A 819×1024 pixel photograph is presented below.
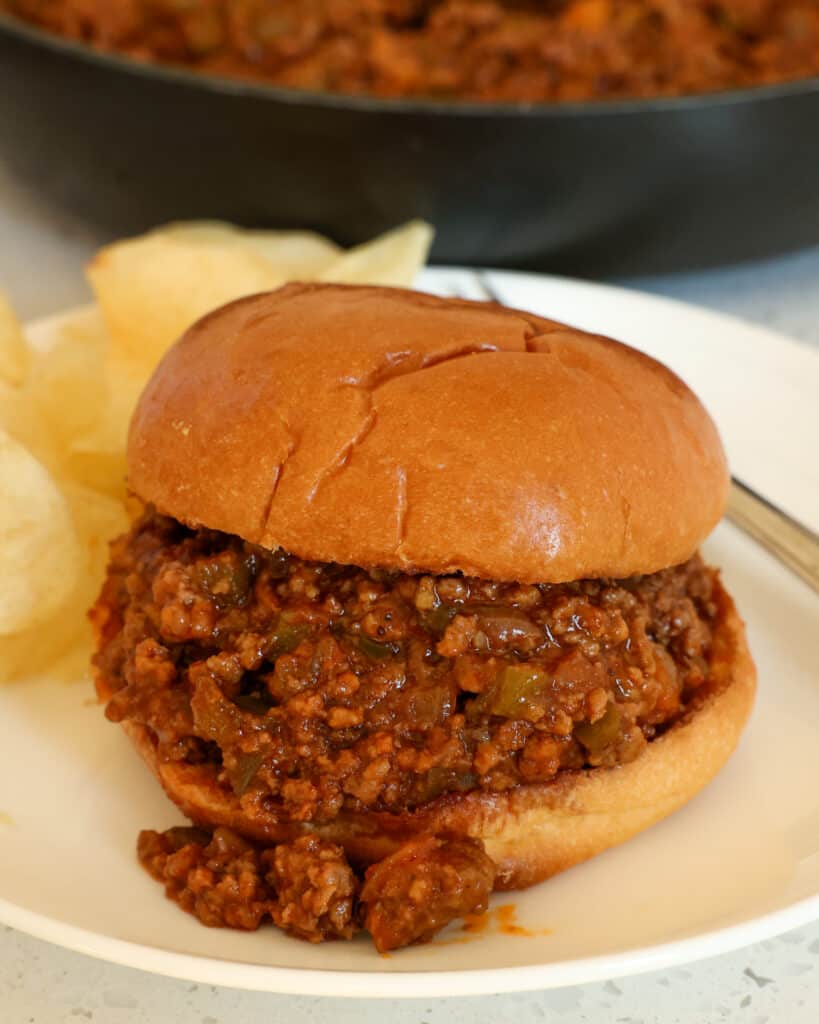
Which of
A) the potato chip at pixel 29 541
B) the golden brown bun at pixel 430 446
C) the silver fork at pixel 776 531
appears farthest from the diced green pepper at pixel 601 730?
the potato chip at pixel 29 541

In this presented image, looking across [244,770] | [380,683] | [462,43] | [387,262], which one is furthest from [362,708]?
[462,43]

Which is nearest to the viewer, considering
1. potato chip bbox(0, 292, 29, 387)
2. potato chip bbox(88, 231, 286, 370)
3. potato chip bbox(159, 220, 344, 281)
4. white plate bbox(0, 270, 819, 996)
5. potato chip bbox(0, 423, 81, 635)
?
white plate bbox(0, 270, 819, 996)

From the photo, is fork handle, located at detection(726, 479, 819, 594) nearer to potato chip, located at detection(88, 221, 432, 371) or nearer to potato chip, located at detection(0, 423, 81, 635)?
potato chip, located at detection(88, 221, 432, 371)

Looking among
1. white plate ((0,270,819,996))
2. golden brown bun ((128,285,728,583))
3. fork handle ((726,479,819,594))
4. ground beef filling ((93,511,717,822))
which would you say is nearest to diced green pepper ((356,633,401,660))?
ground beef filling ((93,511,717,822))

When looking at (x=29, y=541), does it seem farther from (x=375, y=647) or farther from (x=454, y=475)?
(x=454, y=475)

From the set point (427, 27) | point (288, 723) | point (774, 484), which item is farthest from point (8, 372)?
point (427, 27)

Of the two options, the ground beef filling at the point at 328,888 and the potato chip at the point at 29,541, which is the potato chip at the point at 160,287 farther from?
the ground beef filling at the point at 328,888
